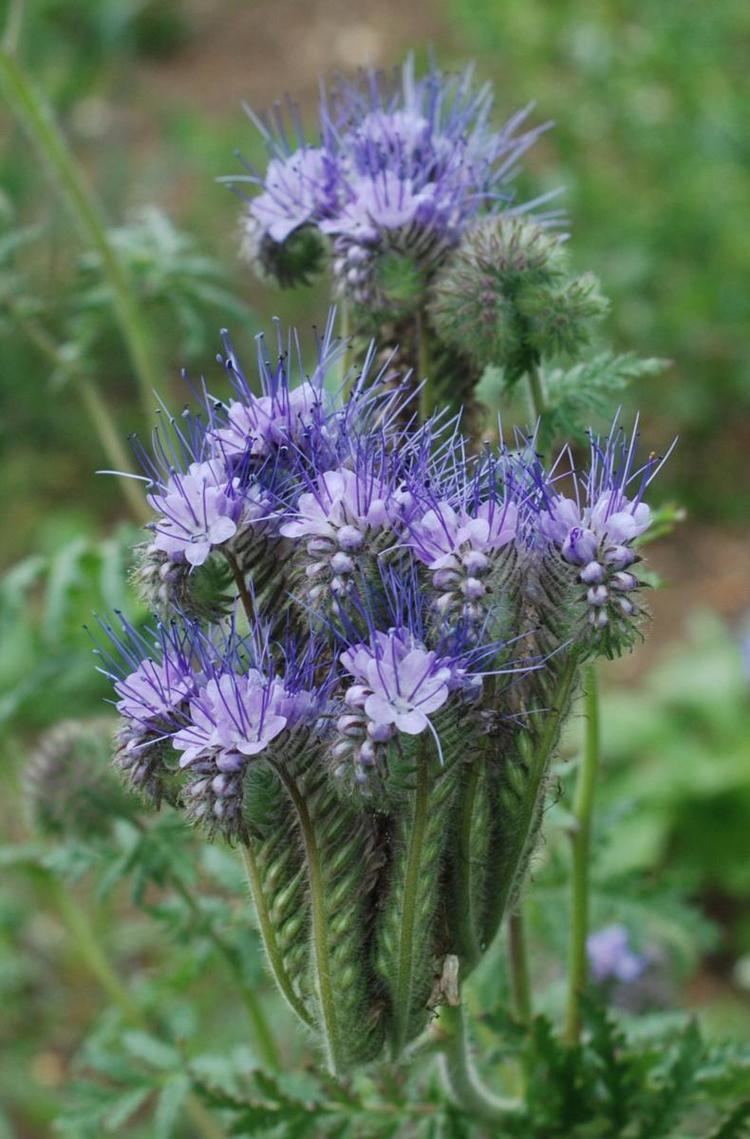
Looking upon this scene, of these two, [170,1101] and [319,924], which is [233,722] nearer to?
[319,924]

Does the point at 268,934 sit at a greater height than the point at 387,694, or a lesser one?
lesser

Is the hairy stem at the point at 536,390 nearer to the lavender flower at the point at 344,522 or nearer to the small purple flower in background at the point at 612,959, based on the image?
the lavender flower at the point at 344,522

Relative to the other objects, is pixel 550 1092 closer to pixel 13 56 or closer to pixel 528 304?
pixel 528 304

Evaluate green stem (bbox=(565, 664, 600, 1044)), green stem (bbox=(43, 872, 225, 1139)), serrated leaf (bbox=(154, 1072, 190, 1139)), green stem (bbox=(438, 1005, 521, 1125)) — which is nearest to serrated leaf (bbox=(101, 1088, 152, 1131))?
serrated leaf (bbox=(154, 1072, 190, 1139))

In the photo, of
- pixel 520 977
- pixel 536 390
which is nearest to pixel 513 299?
pixel 536 390

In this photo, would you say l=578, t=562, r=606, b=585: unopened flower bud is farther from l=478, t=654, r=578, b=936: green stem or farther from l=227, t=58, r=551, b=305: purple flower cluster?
l=227, t=58, r=551, b=305: purple flower cluster

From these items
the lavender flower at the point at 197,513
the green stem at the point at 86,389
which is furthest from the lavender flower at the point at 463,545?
the green stem at the point at 86,389
